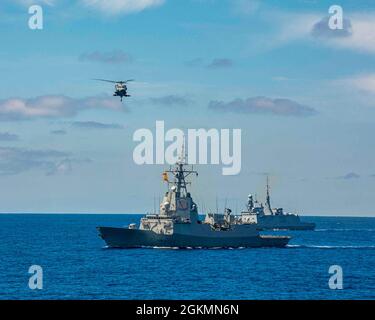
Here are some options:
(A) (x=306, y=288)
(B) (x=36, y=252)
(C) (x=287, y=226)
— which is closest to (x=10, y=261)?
(B) (x=36, y=252)

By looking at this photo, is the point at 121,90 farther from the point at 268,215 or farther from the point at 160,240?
the point at 268,215

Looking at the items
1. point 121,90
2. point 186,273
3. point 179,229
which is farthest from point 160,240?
point 121,90

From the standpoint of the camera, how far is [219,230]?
10050 cm

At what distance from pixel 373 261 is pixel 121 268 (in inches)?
1343

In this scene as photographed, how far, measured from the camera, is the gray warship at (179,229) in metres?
95.1

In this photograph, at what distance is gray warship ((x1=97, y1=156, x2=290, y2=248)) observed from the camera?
95.1m

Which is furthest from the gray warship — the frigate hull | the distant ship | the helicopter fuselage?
the distant ship

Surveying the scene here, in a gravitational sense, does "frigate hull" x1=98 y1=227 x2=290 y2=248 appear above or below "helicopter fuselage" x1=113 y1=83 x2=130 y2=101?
below

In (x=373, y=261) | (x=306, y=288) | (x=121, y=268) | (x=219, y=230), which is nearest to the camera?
(x=306, y=288)

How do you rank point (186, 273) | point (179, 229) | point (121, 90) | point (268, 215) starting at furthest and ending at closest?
1. point (268, 215)
2. point (179, 229)
3. point (186, 273)
4. point (121, 90)

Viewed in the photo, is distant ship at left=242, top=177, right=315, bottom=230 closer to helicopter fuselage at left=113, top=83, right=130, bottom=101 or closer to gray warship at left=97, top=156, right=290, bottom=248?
gray warship at left=97, top=156, right=290, bottom=248

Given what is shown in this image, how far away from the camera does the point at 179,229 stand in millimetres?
94938
